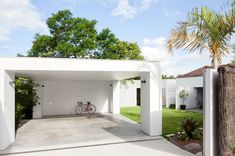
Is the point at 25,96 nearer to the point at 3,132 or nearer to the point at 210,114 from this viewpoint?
the point at 3,132

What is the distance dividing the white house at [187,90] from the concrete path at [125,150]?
14.4 meters

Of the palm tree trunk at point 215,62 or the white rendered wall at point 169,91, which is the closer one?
the palm tree trunk at point 215,62

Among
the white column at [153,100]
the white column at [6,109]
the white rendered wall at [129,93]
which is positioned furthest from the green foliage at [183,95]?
the white column at [6,109]

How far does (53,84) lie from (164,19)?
10.9 meters

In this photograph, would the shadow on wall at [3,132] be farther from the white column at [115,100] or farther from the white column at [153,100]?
the white column at [115,100]

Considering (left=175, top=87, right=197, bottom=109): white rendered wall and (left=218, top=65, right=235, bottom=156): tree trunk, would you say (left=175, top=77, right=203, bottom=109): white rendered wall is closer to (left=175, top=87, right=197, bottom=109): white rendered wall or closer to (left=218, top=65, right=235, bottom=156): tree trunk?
(left=175, top=87, right=197, bottom=109): white rendered wall

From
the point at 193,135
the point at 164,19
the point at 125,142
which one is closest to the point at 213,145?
the point at 193,135

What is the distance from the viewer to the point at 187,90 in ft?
71.3

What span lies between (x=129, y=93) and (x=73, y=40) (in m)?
12.9

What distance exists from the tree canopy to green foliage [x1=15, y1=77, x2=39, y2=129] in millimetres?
14170

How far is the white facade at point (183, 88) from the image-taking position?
21.6 m

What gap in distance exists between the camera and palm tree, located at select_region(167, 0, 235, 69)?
7.48m

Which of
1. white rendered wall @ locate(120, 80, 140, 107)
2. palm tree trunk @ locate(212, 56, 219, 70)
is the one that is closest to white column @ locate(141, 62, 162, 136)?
palm tree trunk @ locate(212, 56, 219, 70)

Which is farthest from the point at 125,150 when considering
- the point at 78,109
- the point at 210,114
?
the point at 78,109
